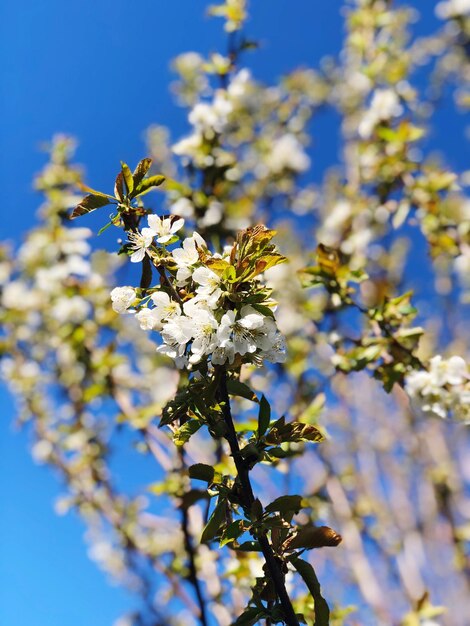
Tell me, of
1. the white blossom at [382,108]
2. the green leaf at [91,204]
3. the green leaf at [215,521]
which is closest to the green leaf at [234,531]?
the green leaf at [215,521]

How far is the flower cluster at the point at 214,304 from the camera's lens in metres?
1.00

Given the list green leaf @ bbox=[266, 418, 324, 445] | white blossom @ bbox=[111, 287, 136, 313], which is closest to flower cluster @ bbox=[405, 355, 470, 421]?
green leaf @ bbox=[266, 418, 324, 445]

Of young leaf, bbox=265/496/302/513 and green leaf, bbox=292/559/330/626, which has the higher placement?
young leaf, bbox=265/496/302/513

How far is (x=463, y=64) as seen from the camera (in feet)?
12.8

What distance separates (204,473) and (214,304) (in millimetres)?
338

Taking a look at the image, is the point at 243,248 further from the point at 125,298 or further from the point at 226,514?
the point at 226,514

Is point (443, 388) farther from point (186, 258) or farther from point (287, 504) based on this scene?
point (186, 258)

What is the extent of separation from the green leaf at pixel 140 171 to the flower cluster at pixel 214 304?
126mm

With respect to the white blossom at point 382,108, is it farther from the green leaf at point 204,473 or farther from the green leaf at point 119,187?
the green leaf at point 204,473

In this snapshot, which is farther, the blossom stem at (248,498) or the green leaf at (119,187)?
the green leaf at (119,187)

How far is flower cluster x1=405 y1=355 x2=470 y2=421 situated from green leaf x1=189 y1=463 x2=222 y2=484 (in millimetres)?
909

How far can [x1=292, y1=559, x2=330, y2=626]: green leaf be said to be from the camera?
3.26 feet

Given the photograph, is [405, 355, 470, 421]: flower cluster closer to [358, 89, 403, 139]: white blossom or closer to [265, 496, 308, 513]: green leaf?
[265, 496, 308, 513]: green leaf

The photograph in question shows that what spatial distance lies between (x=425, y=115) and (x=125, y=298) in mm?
3363
